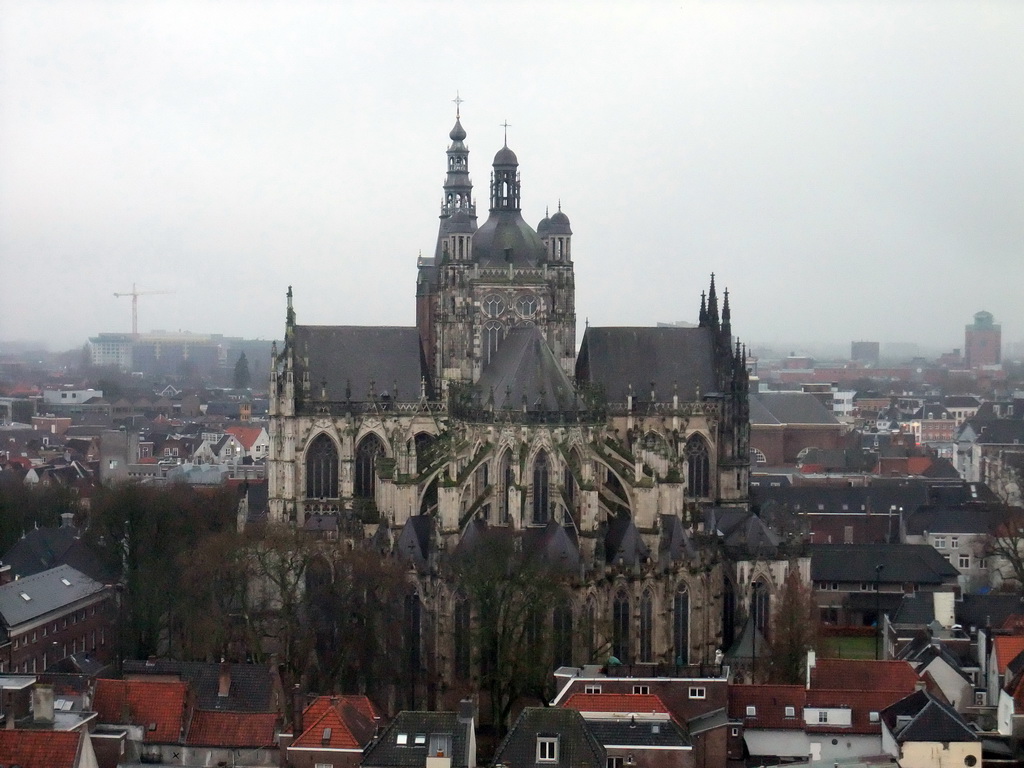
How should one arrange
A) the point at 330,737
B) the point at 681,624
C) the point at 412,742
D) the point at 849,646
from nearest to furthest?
1. the point at 412,742
2. the point at 330,737
3. the point at 681,624
4. the point at 849,646

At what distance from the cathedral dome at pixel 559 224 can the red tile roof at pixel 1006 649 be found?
128ft

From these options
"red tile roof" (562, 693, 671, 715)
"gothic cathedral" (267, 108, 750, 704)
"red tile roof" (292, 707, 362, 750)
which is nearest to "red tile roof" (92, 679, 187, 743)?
"red tile roof" (292, 707, 362, 750)

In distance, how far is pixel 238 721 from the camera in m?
57.9

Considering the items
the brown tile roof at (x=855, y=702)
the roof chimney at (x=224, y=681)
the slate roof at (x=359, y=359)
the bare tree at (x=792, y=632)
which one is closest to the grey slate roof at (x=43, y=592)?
the roof chimney at (x=224, y=681)

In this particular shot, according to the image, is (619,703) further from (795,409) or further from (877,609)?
(795,409)

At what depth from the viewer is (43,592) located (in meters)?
80.4

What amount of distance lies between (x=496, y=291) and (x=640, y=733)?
4292 centimetres

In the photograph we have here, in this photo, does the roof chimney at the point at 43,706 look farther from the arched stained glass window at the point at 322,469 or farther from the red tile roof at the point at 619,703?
the arched stained glass window at the point at 322,469

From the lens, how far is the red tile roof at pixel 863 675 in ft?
210

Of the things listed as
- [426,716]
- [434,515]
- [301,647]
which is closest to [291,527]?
[434,515]

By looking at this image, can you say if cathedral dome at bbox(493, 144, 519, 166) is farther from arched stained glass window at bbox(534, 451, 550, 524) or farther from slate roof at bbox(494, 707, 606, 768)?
slate roof at bbox(494, 707, 606, 768)

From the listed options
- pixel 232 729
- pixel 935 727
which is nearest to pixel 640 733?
pixel 935 727

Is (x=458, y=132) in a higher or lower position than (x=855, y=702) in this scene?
higher

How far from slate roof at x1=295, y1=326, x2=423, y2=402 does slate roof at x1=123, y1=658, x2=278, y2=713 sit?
3559 cm
